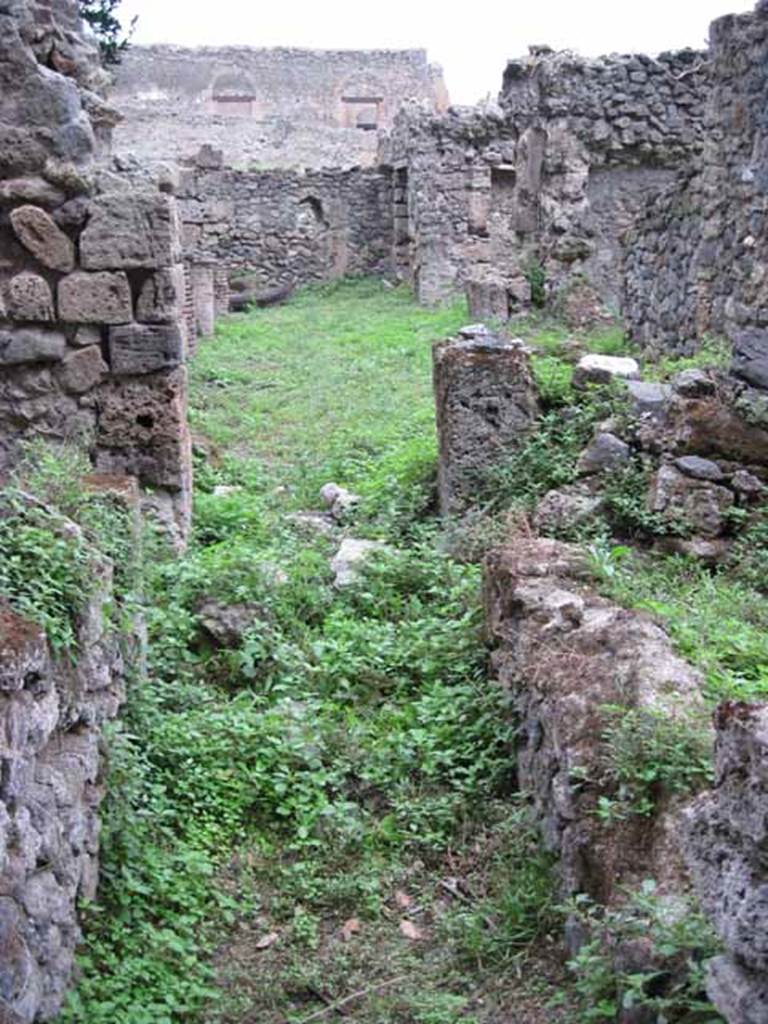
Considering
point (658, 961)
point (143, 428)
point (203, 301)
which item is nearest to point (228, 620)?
point (143, 428)

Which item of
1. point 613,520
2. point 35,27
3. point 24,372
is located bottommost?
point 613,520

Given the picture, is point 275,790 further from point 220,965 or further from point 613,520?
point 613,520

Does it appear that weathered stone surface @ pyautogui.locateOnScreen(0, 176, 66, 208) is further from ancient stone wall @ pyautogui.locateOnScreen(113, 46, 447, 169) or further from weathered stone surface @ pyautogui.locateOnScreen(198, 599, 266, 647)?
ancient stone wall @ pyautogui.locateOnScreen(113, 46, 447, 169)

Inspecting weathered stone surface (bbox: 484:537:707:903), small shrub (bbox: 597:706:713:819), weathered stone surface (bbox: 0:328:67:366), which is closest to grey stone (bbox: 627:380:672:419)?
weathered stone surface (bbox: 484:537:707:903)

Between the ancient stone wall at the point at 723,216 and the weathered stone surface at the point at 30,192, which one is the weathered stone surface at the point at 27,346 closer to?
the weathered stone surface at the point at 30,192

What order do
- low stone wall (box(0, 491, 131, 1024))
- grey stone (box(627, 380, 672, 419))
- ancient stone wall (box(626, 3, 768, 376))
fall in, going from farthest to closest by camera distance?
ancient stone wall (box(626, 3, 768, 376))
grey stone (box(627, 380, 672, 419))
low stone wall (box(0, 491, 131, 1024))

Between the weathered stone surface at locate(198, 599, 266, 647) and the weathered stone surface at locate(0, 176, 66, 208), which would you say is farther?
the weathered stone surface at locate(0, 176, 66, 208)

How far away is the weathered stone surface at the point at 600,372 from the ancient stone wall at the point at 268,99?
86.3 ft

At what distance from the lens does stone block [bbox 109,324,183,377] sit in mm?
6797

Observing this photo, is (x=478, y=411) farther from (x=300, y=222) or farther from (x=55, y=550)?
(x=300, y=222)

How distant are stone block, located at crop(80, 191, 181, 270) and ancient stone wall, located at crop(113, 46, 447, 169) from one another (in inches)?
1090

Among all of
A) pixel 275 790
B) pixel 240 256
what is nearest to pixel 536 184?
pixel 240 256

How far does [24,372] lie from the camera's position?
6812 millimetres

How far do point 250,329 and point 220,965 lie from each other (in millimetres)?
13662
